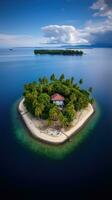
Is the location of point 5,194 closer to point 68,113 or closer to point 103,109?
point 68,113

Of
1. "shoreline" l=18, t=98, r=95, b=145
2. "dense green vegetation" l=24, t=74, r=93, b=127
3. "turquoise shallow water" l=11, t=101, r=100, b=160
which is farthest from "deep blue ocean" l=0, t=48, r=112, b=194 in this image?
"dense green vegetation" l=24, t=74, r=93, b=127

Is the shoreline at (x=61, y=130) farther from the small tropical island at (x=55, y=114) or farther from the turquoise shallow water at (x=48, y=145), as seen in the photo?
the turquoise shallow water at (x=48, y=145)

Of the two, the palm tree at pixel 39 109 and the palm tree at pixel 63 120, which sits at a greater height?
the palm tree at pixel 39 109

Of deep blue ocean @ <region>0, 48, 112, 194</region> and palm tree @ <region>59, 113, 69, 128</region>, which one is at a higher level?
palm tree @ <region>59, 113, 69, 128</region>

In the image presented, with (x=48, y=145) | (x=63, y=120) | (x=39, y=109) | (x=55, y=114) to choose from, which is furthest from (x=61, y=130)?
(x=39, y=109)

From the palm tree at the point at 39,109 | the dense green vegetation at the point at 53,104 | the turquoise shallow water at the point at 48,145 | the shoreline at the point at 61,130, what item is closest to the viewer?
the turquoise shallow water at the point at 48,145

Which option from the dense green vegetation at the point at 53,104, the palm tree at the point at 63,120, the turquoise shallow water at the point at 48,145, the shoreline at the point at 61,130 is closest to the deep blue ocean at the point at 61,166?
the turquoise shallow water at the point at 48,145

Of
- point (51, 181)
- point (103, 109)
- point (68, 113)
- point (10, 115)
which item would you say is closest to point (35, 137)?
point (68, 113)

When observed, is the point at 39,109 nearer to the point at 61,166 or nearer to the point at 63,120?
the point at 63,120

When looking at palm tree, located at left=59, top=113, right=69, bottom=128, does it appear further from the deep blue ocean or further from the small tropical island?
the deep blue ocean
